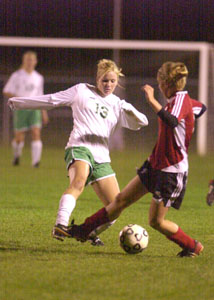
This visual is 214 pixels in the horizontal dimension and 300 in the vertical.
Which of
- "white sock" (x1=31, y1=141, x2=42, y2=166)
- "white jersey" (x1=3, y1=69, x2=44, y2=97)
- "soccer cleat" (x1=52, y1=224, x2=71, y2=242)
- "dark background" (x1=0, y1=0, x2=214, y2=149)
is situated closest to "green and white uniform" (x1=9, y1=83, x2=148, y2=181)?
"soccer cleat" (x1=52, y1=224, x2=71, y2=242)

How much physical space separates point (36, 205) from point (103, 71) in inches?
134

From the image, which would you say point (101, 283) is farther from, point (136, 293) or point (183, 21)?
point (183, 21)

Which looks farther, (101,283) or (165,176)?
(165,176)

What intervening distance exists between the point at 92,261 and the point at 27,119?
31.9ft

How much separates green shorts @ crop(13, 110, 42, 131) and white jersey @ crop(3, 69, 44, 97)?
1.32 ft

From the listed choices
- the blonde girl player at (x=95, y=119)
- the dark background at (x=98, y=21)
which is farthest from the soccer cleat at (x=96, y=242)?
the dark background at (x=98, y=21)

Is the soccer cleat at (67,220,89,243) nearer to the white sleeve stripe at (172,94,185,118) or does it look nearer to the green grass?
the green grass

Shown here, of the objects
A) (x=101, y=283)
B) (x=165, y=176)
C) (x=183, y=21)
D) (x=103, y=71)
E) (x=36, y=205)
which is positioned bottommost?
(x=183, y=21)

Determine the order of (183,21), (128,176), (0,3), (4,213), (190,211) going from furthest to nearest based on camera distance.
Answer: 1. (183,21)
2. (0,3)
3. (128,176)
4. (190,211)
5. (4,213)

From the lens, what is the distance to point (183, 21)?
39.5 m

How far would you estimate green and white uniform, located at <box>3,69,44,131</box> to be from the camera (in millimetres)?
15492

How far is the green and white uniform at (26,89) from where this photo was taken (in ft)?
50.8

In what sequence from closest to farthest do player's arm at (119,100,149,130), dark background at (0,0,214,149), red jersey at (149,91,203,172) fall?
1. red jersey at (149,91,203,172)
2. player's arm at (119,100,149,130)
3. dark background at (0,0,214,149)

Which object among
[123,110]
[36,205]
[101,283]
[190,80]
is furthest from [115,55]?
[101,283]
